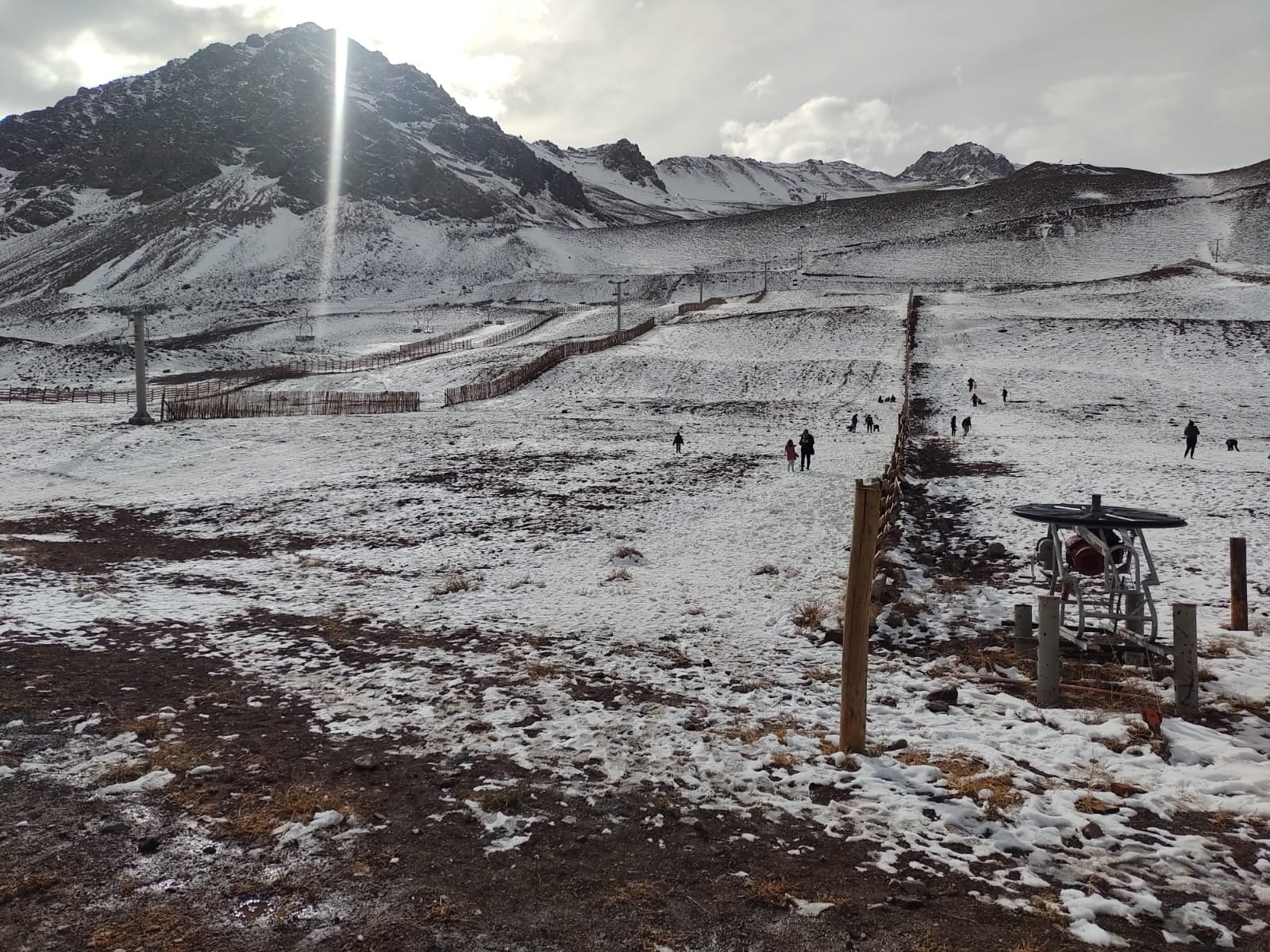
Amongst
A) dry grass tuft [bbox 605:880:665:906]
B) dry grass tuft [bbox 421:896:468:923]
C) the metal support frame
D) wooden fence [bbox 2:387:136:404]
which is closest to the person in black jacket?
the metal support frame

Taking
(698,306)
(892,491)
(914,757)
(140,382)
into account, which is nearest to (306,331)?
(698,306)

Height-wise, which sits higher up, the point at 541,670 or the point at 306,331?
the point at 306,331

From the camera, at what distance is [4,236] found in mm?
130000

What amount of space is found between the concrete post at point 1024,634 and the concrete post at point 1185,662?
198cm

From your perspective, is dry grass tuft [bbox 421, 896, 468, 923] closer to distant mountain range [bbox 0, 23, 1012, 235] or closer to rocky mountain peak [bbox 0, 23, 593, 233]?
distant mountain range [bbox 0, 23, 1012, 235]

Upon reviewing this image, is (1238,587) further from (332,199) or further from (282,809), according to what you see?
(332,199)

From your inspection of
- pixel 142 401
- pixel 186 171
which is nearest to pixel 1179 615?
pixel 142 401

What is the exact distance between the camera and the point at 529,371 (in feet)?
169

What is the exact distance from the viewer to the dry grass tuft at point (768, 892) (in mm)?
4695

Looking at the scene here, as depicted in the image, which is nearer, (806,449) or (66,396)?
(806,449)

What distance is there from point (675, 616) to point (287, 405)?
37490 millimetres

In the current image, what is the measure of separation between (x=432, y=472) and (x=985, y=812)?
22144 millimetres

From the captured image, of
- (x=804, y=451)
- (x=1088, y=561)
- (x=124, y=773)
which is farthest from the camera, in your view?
(x=804, y=451)

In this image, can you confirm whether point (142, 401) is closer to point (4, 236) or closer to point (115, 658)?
point (115, 658)
